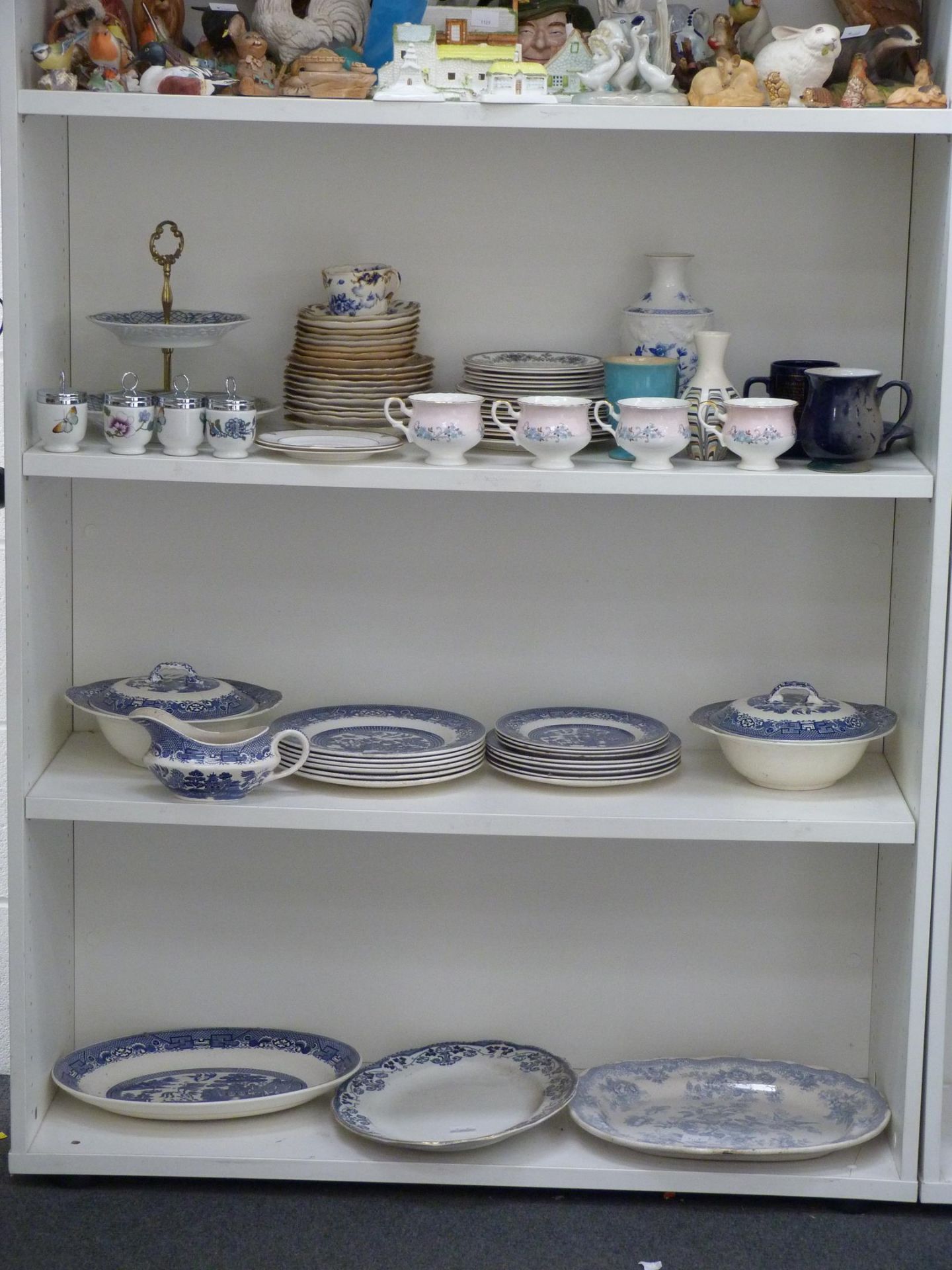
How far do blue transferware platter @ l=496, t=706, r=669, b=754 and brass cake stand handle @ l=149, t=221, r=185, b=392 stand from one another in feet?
2.16

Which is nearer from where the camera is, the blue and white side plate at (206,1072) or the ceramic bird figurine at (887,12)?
the ceramic bird figurine at (887,12)

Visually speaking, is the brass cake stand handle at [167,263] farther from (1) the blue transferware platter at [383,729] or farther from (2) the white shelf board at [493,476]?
(1) the blue transferware platter at [383,729]

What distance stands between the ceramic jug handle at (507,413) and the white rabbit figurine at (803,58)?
1.65ft

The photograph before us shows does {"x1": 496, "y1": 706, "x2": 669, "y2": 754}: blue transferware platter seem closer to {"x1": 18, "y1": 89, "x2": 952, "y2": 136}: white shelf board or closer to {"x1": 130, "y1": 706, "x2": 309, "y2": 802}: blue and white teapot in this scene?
{"x1": 130, "y1": 706, "x2": 309, "y2": 802}: blue and white teapot

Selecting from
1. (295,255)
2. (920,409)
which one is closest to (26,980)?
(295,255)

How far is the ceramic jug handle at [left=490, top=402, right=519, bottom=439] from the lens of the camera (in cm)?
198

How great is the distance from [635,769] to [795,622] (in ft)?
1.16

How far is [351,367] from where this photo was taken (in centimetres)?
203

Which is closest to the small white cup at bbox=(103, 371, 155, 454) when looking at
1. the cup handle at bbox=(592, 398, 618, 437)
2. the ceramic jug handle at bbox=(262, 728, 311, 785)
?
the ceramic jug handle at bbox=(262, 728, 311, 785)

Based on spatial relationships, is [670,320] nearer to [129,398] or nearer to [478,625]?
[478,625]

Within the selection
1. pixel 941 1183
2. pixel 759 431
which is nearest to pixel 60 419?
pixel 759 431

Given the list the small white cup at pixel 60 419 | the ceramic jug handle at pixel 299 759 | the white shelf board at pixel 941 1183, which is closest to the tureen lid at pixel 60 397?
the small white cup at pixel 60 419

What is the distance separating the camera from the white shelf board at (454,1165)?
79.4 inches

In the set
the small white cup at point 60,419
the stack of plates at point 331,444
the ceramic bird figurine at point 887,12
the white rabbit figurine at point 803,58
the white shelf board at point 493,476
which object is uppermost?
the ceramic bird figurine at point 887,12
